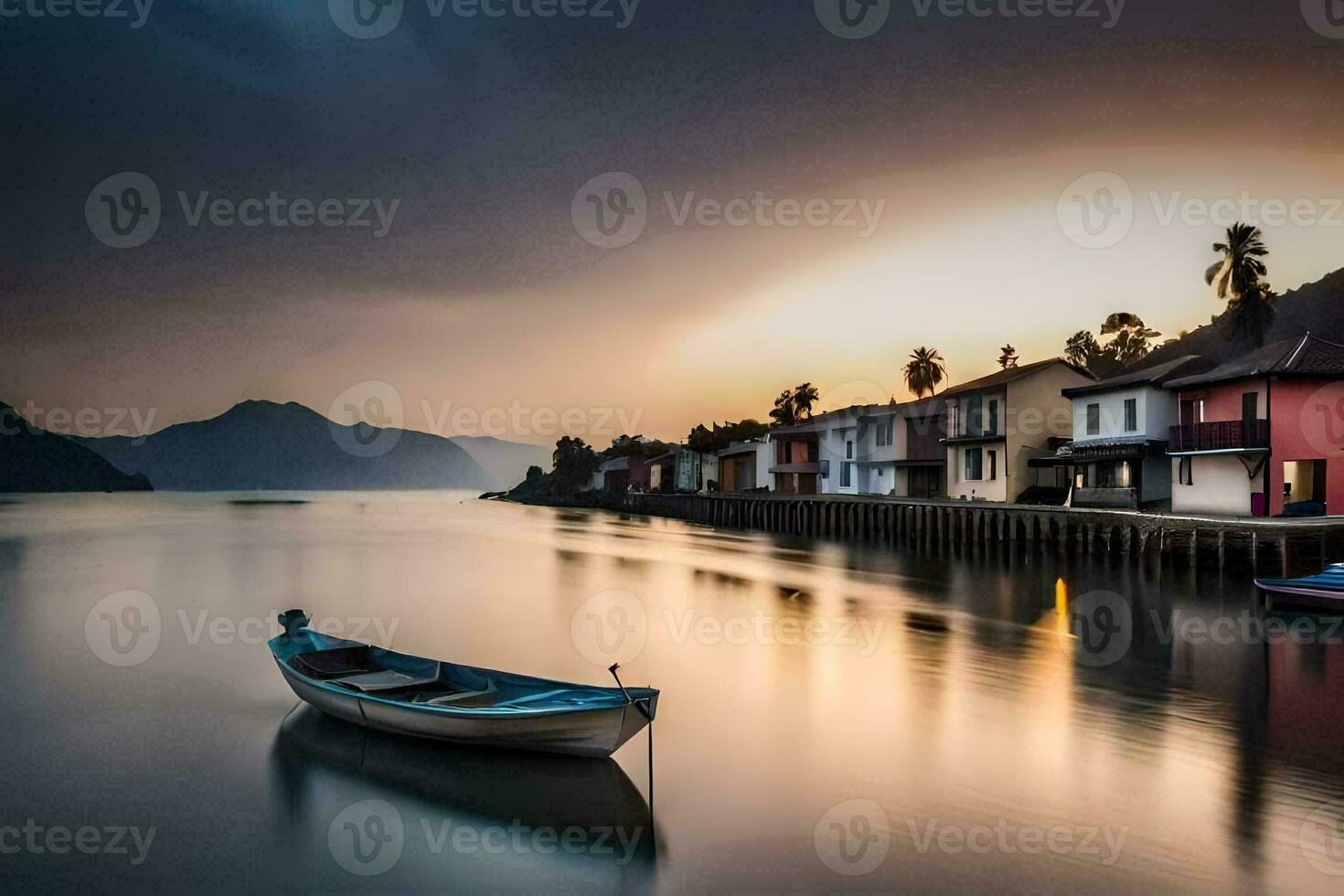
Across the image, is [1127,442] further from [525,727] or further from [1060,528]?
[525,727]

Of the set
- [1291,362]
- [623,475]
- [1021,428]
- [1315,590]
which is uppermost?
[1291,362]

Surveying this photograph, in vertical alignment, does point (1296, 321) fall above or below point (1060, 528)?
above

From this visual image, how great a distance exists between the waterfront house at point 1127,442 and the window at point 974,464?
6.62m

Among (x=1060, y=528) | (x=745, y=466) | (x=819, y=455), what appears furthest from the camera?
(x=745, y=466)

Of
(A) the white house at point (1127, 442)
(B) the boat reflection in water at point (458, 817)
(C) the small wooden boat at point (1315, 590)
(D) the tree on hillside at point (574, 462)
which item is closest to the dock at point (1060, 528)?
(A) the white house at point (1127, 442)

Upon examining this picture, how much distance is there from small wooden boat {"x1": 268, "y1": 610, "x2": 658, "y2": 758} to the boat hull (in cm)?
1

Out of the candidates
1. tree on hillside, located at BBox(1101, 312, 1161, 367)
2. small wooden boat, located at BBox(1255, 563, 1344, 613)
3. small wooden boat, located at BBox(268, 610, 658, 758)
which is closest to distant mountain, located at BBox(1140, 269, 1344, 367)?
tree on hillside, located at BBox(1101, 312, 1161, 367)

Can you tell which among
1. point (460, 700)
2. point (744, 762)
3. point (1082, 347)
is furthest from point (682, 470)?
point (460, 700)

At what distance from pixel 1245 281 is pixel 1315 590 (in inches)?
1647

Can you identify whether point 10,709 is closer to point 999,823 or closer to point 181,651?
point 181,651

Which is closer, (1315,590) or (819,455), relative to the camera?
(1315,590)

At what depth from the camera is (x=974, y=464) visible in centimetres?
4975

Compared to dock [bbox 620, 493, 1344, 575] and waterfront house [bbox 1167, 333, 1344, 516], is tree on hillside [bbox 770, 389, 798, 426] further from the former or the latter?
waterfront house [bbox 1167, 333, 1344, 516]

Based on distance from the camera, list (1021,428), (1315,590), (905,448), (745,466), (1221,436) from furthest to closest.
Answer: (745,466)
(905,448)
(1021,428)
(1221,436)
(1315,590)
